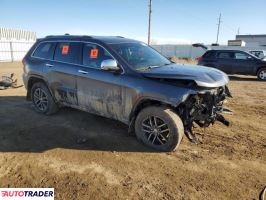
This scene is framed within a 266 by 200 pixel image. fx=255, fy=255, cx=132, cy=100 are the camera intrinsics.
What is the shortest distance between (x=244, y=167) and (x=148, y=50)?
3.04 m

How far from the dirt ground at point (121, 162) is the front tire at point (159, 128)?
0.60 ft

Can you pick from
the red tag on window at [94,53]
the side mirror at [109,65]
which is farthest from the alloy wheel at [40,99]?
the side mirror at [109,65]

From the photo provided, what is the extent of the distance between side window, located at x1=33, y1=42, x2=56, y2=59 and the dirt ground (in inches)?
60.2

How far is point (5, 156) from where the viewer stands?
14.1 feet

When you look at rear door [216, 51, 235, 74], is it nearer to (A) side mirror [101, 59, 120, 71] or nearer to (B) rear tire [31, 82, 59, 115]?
(B) rear tire [31, 82, 59, 115]

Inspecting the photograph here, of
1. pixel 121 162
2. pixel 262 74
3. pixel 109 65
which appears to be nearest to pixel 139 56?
pixel 109 65

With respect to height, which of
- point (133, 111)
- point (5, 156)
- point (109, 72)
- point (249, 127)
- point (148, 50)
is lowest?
point (5, 156)

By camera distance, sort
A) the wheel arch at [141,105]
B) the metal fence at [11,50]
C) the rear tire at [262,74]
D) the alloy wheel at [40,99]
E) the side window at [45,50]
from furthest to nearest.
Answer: the metal fence at [11,50] → the rear tire at [262,74] → the alloy wheel at [40,99] → the side window at [45,50] → the wheel arch at [141,105]

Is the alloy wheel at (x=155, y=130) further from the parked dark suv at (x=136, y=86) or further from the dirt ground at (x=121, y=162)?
the dirt ground at (x=121, y=162)

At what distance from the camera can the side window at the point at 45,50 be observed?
5.98 m

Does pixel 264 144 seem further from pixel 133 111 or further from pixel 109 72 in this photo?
pixel 109 72

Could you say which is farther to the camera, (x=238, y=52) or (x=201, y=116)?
(x=238, y=52)

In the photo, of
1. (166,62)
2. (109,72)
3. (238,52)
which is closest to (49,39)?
(109,72)

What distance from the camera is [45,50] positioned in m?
6.14
